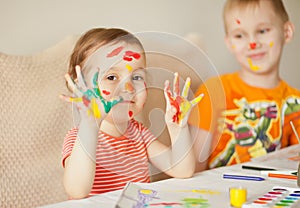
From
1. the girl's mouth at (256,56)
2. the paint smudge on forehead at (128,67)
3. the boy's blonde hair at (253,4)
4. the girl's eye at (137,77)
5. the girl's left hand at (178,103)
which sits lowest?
the girl's left hand at (178,103)

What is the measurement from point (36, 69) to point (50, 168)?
0.74ft

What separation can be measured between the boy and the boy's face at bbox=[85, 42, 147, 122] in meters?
0.66

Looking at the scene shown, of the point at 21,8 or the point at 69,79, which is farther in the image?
the point at 21,8

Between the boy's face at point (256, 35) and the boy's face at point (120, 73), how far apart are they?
0.75m

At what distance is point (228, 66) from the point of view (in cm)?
197

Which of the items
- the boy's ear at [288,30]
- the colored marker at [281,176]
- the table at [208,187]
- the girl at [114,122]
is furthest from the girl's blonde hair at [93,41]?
the boy's ear at [288,30]

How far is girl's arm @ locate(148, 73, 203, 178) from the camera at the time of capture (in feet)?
3.25

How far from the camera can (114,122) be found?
3.34 ft

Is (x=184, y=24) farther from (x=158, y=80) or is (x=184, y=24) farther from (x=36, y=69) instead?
(x=158, y=80)

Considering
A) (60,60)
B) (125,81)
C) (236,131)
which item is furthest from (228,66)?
(125,81)

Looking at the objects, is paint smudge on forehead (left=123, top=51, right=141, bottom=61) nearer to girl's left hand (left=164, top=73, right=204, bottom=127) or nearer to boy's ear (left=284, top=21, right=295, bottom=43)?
girl's left hand (left=164, top=73, right=204, bottom=127)

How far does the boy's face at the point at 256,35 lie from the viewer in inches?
61.4

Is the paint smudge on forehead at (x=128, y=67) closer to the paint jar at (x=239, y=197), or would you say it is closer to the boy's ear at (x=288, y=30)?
the paint jar at (x=239, y=197)

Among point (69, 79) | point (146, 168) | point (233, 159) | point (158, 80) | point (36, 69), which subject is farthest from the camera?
point (233, 159)
